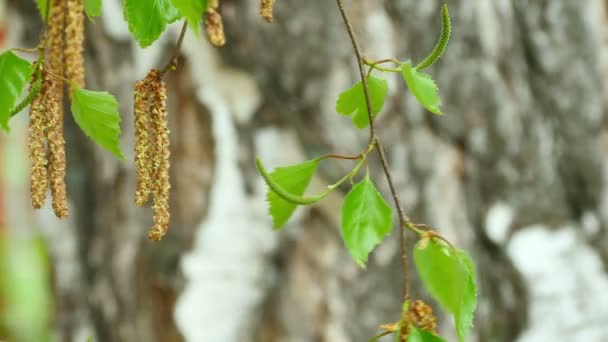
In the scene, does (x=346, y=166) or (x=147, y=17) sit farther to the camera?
(x=346, y=166)

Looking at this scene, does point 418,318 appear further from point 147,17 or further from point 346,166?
point 346,166

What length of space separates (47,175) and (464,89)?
0.71 meters

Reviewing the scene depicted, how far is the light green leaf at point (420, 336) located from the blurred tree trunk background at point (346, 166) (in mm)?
644

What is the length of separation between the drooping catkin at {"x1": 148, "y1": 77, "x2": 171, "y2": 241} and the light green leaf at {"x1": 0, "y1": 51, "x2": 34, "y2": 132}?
6cm

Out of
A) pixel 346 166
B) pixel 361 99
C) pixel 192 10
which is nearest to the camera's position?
pixel 192 10

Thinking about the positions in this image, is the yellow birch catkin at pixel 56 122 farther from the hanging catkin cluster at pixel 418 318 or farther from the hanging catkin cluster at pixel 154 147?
the hanging catkin cluster at pixel 418 318

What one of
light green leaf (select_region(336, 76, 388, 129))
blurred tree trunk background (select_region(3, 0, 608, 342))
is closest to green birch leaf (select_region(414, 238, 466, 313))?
light green leaf (select_region(336, 76, 388, 129))

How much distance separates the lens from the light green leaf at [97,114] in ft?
1.34

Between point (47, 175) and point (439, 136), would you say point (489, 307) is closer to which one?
point (439, 136)

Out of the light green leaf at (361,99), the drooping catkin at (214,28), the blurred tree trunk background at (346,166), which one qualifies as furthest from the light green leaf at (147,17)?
the blurred tree trunk background at (346,166)

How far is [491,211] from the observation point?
44.7 inches

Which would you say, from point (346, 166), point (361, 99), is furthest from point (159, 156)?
point (346, 166)

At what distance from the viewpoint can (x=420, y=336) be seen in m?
0.39

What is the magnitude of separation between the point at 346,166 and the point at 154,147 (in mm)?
626
